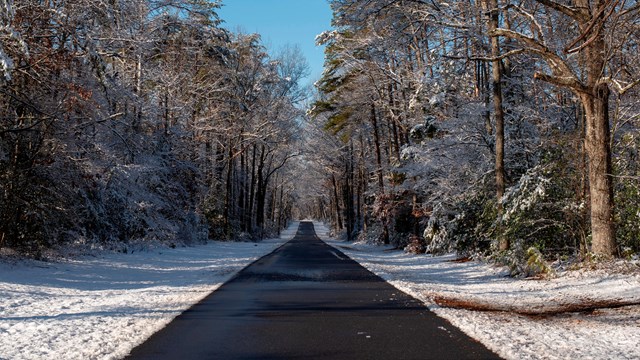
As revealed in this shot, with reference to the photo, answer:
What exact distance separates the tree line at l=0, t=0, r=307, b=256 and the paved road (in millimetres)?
5768

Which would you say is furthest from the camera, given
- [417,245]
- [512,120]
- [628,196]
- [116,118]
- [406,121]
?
[406,121]

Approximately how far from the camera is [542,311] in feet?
33.8

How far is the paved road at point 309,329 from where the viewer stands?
671cm

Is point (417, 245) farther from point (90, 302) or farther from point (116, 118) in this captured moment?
point (90, 302)

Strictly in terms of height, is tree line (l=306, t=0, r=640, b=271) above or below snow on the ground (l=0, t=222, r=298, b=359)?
above

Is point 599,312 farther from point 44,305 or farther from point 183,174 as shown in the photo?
point 183,174

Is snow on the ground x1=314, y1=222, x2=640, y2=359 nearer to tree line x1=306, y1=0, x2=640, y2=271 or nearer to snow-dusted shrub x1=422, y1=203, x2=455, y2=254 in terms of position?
tree line x1=306, y1=0, x2=640, y2=271

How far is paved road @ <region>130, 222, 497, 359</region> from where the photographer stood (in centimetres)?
671

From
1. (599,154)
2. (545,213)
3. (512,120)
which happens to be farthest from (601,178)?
(512,120)

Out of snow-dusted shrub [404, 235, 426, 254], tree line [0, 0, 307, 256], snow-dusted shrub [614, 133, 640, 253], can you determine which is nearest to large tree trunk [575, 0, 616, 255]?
snow-dusted shrub [614, 133, 640, 253]

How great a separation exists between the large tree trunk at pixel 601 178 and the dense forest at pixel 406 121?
33mm

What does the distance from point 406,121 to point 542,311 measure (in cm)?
2013

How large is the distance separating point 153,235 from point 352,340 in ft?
69.9

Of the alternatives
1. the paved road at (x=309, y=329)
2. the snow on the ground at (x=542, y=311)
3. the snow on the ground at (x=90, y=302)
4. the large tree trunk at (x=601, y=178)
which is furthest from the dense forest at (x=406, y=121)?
the paved road at (x=309, y=329)
